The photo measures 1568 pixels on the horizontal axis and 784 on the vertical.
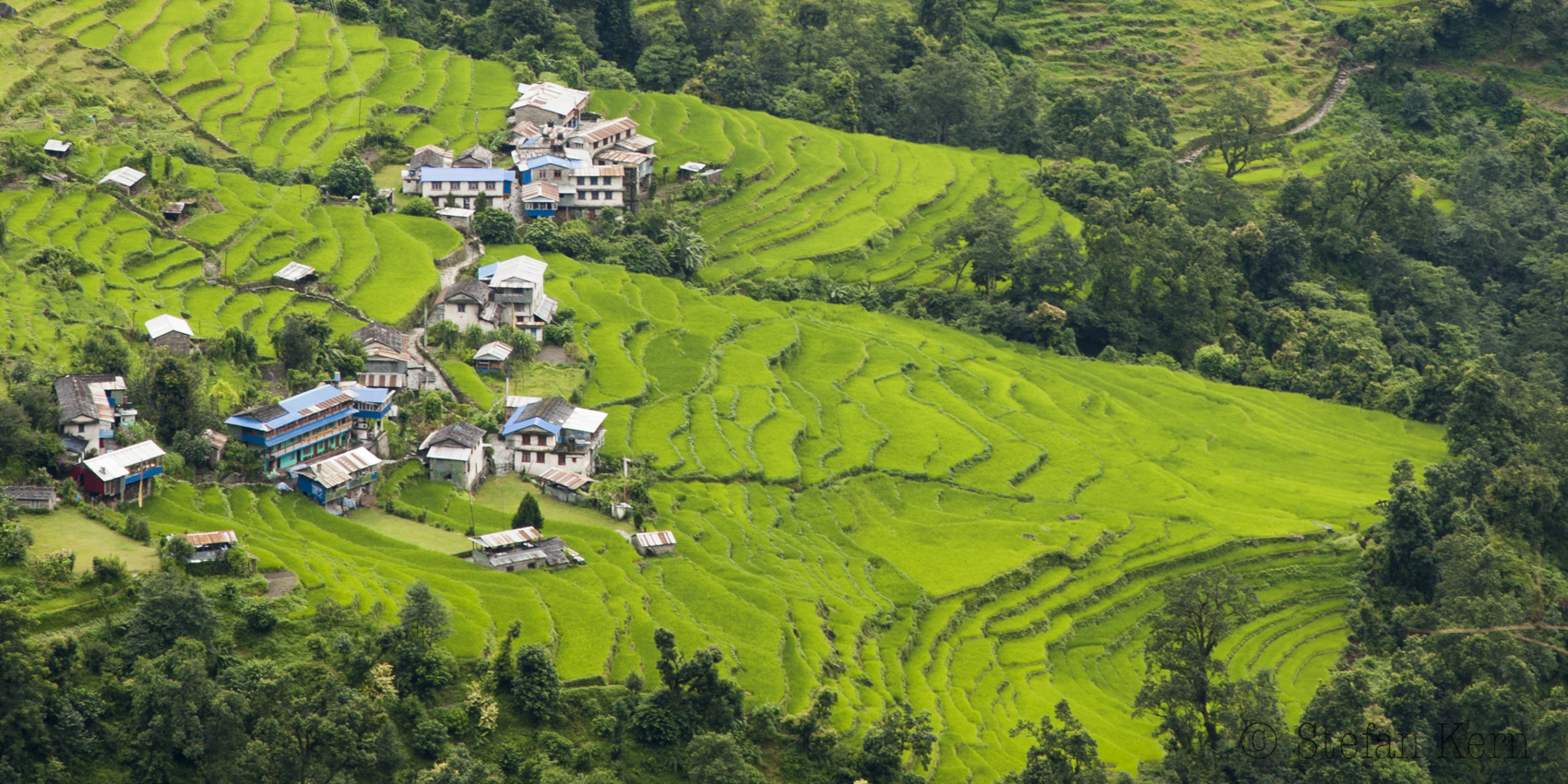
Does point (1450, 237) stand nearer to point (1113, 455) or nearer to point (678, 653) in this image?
point (1113, 455)

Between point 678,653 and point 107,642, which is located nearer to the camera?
point 107,642

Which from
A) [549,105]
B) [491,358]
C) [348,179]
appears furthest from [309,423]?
[549,105]

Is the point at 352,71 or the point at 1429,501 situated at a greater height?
the point at 352,71

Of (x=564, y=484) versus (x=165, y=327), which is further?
(x=165, y=327)

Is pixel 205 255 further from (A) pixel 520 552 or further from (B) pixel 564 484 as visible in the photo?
(A) pixel 520 552

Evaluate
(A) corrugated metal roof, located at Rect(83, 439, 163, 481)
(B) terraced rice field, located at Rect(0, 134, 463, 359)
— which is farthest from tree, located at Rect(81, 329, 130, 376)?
(A) corrugated metal roof, located at Rect(83, 439, 163, 481)

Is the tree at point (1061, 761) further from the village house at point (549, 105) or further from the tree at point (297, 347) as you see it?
the village house at point (549, 105)

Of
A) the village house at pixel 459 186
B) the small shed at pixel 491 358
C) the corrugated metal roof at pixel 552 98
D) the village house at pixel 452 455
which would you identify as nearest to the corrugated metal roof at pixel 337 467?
the village house at pixel 452 455

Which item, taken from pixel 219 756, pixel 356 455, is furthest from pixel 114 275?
pixel 219 756
